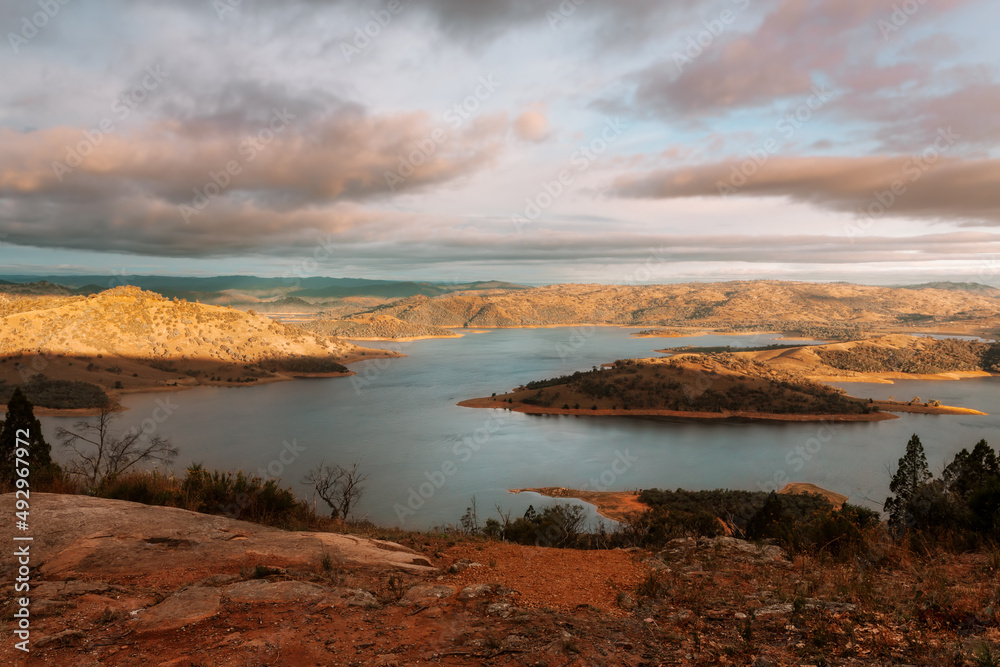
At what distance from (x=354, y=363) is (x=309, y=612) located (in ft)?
470

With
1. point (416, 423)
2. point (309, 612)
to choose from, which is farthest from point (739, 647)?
point (416, 423)

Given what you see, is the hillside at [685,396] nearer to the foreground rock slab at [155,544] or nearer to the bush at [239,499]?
the bush at [239,499]

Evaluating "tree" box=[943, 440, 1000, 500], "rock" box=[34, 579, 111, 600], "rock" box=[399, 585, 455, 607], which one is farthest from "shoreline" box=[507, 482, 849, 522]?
"rock" box=[34, 579, 111, 600]

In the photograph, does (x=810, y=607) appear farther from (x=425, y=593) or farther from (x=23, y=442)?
(x=23, y=442)

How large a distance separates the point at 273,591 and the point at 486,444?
59122mm

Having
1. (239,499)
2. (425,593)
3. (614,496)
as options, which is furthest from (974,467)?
(239,499)

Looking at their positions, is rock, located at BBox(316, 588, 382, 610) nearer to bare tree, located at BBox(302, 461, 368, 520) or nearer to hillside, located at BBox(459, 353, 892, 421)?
bare tree, located at BBox(302, 461, 368, 520)

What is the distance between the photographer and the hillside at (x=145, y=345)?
93.9 metres

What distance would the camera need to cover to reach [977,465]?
92.2 feet

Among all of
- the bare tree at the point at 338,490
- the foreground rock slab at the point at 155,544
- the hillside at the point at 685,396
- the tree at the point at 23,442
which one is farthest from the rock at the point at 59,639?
the hillside at the point at 685,396

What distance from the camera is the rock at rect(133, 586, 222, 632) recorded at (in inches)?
216

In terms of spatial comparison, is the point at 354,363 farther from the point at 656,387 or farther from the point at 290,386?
the point at 656,387

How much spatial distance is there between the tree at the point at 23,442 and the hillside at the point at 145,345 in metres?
82.7

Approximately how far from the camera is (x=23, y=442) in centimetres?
1561
